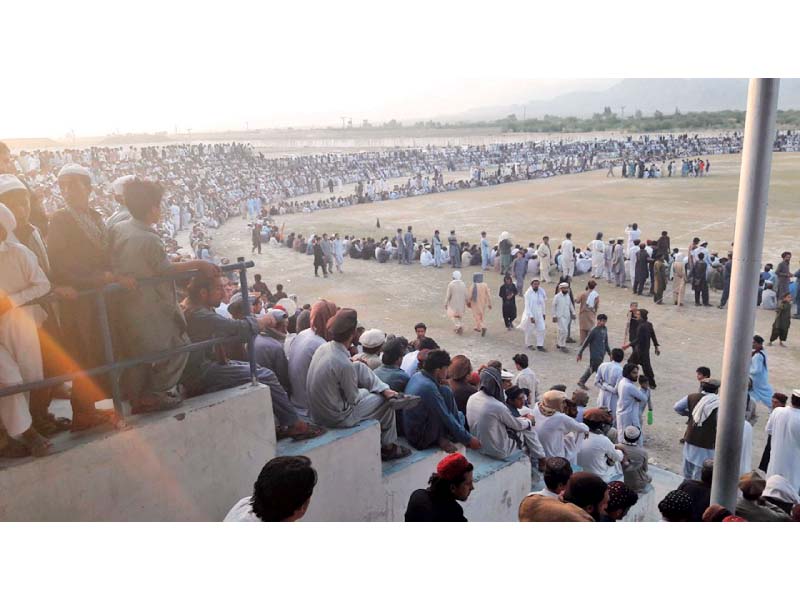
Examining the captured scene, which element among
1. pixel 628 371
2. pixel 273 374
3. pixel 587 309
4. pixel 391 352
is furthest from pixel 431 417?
pixel 587 309

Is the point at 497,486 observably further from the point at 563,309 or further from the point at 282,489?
the point at 563,309

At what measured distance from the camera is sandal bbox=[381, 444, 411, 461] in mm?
4004

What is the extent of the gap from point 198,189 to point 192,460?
2565 centimetres

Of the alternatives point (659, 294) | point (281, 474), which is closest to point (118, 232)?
point (281, 474)

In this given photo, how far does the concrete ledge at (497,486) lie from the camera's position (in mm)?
4105

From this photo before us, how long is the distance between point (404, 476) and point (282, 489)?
1623mm

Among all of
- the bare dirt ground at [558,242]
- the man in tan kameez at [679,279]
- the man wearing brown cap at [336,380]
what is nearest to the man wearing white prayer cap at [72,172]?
the man wearing brown cap at [336,380]

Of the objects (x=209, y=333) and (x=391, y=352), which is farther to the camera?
(x=391, y=352)

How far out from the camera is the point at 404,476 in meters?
3.95

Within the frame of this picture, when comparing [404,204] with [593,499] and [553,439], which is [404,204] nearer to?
[553,439]

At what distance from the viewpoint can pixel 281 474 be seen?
243cm

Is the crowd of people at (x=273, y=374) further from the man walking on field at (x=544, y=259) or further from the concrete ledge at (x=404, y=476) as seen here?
the man walking on field at (x=544, y=259)

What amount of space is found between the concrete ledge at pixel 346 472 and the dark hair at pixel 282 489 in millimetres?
895

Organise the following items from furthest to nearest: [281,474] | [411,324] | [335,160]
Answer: [335,160], [411,324], [281,474]
